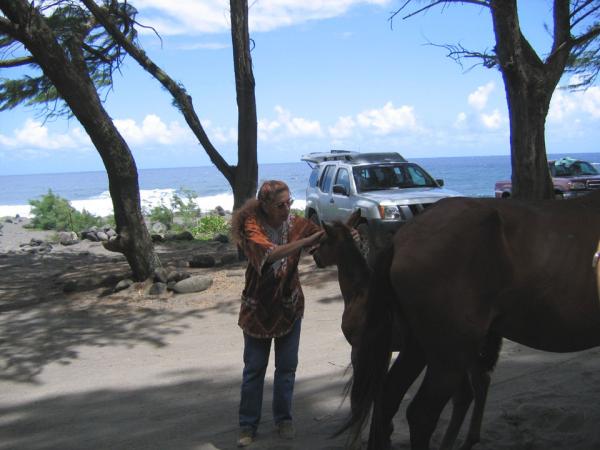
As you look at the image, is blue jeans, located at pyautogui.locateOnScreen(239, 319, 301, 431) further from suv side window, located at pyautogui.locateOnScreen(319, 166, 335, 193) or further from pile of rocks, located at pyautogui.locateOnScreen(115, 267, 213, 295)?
suv side window, located at pyautogui.locateOnScreen(319, 166, 335, 193)

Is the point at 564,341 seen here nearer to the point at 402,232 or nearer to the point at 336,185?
the point at 402,232

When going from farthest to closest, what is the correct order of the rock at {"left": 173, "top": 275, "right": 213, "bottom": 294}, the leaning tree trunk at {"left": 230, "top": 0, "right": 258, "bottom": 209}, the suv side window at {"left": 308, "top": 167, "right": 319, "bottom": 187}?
the suv side window at {"left": 308, "top": 167, "right": 319, "bottom": 187}, the leaning tree trunk at {"left": 230, "top": 0, "right": 258, "bottom": 209}, the rock at {"left": 173, "top": 275, "right": 213, "bottom": 294}

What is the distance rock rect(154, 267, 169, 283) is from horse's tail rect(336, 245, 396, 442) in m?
6.77

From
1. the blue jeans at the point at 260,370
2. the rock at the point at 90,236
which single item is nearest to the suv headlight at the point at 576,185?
the rock at the point at 90,236

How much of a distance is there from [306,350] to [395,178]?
6.46m

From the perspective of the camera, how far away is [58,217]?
23.0 metres

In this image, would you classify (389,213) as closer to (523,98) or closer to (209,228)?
(523,98)

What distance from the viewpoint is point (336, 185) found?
12211 mm

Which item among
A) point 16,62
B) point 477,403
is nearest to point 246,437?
point 477,403

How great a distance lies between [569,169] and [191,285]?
13.9 m

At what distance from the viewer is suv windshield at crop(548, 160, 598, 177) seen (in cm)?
1836

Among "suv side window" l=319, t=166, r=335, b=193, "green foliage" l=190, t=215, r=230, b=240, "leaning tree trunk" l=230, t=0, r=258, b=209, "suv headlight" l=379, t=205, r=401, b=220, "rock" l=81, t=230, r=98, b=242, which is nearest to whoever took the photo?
"suv headlight" l=379, t=205, r=401, b=220

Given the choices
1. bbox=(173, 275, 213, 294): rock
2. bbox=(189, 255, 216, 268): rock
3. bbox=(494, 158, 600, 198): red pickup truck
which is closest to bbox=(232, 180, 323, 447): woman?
bbox=(173, 275, 213, 294): rock

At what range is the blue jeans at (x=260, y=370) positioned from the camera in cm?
391
